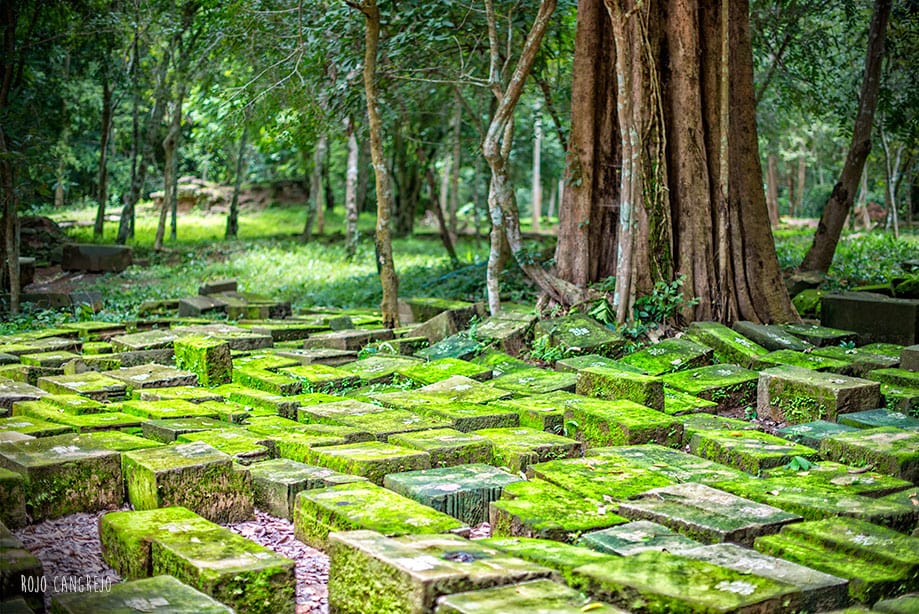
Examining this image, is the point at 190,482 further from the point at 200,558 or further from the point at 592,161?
the point at 592,161

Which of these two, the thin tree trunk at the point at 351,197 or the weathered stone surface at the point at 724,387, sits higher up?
the thin tree trunk at the point at 351,197

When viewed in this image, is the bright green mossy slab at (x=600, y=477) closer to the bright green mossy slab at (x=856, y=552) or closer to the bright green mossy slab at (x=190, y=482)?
the bright green mossy slab at (x=856, y=552)

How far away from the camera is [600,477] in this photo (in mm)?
4250

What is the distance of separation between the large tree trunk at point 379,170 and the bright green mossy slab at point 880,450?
220 inches

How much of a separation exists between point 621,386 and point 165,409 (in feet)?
9.32

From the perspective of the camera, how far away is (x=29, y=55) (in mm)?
17609

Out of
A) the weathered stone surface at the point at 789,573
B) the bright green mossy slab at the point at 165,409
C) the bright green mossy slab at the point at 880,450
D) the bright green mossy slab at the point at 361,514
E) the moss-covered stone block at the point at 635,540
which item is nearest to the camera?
the weathered stone surface at the point at 789,573

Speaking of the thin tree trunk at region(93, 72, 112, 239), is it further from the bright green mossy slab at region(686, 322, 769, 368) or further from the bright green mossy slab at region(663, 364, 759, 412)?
the bright green mossy slab at region(663, 364, 759, 412)

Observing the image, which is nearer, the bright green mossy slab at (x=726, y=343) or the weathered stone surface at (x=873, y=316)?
the bright green mossy slab at (x=726, y=343)

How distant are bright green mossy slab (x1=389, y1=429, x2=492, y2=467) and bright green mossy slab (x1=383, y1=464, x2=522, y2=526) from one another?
9.4 inches

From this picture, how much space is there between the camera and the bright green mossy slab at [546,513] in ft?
11.7

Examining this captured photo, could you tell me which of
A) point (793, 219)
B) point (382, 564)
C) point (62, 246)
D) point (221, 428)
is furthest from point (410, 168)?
point (382, 564)

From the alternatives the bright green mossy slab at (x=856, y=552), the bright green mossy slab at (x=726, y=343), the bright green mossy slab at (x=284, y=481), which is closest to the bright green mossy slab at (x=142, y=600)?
the bright green mossy slab at (x=284, y=481)

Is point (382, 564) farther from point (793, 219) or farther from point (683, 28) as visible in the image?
point (793, 219)
